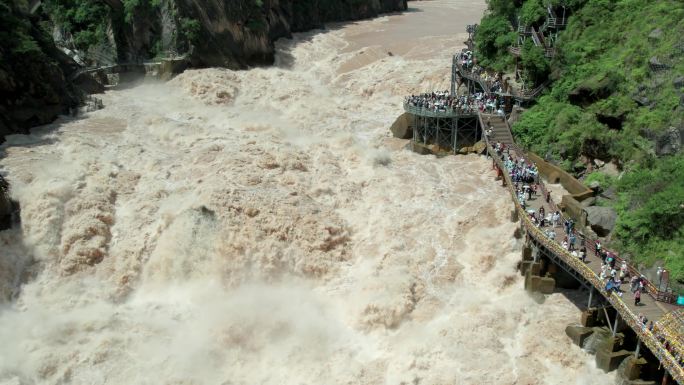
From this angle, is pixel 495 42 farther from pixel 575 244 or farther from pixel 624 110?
pixel 575 244

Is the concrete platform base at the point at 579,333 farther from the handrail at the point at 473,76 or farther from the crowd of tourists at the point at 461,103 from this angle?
the handrail at the point at 473,76

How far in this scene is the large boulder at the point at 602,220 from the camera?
92.6 ft

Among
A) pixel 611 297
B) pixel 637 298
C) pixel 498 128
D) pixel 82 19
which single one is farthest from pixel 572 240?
pixel 82 19

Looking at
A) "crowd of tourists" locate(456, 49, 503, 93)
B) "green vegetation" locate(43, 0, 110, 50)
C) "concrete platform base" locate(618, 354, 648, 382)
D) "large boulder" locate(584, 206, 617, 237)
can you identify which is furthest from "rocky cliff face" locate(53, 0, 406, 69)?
"concrete platform base" locate(618, 354, 648, 382)

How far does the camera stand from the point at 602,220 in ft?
93.2

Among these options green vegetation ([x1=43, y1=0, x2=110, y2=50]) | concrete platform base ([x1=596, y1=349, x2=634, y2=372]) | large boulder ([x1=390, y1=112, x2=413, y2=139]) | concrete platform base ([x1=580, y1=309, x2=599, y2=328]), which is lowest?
concrete platform base ([x1=596, y1=349, x2=634, y2=372])

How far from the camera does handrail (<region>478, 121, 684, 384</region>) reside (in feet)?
64.0

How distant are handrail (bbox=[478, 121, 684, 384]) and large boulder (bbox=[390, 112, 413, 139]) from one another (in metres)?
10.3

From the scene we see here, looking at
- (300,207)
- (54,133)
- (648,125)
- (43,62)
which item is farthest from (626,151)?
(43,62)

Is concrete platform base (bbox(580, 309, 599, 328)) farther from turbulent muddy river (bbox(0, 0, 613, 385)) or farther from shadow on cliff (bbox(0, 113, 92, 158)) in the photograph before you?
shadow on cliff (bbox(0, 113, 92, 158))

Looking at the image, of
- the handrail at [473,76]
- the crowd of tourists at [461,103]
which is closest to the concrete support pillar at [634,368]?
the crowd of tourists at [461,103]

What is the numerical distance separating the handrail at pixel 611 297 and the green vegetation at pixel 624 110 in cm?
318

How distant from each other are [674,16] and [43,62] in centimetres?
3791

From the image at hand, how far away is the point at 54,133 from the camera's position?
39.0 m
